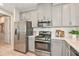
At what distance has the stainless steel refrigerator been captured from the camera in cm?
175

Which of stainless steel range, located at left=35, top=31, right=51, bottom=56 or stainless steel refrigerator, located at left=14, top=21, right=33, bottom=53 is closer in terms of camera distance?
stainless steel refrigerator, located at left=14, top=21, right=33, bottom=53

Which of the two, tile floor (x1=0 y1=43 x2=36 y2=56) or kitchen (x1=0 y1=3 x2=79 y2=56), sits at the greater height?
kitchen (x1=0 y1=3 x2=79 y2=56)

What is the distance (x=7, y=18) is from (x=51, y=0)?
702 millimetres

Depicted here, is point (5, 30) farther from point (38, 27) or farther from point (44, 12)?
point (44, 12)

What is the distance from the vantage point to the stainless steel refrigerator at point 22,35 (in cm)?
175

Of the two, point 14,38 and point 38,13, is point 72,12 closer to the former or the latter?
point 38,13

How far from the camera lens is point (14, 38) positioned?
5.69 ft

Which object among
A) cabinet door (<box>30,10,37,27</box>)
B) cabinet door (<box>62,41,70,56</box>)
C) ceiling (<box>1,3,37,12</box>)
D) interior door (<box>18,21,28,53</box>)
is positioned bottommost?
cabinet door (<box>62,41,70,56</box>)

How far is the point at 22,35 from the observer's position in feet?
5.96

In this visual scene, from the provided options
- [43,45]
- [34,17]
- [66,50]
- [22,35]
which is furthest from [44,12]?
[66,50]

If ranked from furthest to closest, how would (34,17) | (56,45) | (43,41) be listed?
(56,45) → (43,41) → (34,17)

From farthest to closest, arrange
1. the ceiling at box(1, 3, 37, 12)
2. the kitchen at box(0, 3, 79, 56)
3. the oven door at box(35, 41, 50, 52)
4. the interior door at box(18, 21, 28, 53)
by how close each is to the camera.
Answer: the oven door at box(35, 41, 50, 52), the interior door at box(18, 21, 28, 53), the kitchen at box(0, 3, 79, 56), the ceiling at box(1, 3, 37, 12)

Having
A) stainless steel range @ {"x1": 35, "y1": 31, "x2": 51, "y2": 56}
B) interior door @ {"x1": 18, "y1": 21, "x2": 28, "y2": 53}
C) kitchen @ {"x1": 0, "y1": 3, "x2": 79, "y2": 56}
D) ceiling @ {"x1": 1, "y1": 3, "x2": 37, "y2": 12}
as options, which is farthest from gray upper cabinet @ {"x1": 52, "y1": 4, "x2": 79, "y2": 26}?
interior door @ {"x1": 18, "y1": 21, "x2": 28, "y2": 53}

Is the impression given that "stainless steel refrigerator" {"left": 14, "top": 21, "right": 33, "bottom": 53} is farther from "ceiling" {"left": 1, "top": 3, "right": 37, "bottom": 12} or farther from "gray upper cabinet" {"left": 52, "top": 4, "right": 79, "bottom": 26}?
"gray upper cabinet" {"left": 52, "top": 4, "right": 79, "bottom": 26}
